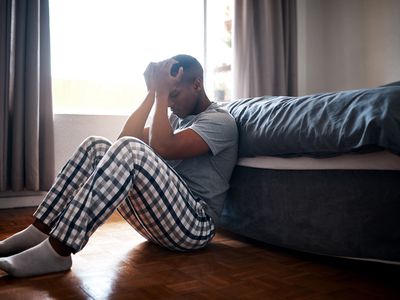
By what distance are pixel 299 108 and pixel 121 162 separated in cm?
63

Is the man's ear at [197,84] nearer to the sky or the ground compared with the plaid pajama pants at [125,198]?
nearer to the sky

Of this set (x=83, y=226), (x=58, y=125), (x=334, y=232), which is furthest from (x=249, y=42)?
(x=83, y=226)

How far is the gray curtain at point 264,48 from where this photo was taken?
350cm

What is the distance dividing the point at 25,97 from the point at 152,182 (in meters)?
1.65

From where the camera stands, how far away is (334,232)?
1.39 meters

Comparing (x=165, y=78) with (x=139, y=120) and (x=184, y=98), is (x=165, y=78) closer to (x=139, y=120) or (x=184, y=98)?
(x=184, y=98)

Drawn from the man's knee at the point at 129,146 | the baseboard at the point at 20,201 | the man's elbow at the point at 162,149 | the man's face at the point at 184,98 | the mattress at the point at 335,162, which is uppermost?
the man's face at the point at 184,98

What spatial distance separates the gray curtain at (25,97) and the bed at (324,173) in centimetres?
147

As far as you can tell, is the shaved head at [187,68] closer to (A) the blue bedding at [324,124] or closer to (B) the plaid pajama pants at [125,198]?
(A) the blue bedding at [324,124]

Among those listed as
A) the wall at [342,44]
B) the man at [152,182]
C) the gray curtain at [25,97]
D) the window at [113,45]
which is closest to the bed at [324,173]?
the man at [152,182]

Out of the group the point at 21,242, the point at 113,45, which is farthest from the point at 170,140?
the point at 113,45

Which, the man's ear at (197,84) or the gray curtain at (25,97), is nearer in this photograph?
the man's ear at (197,84)

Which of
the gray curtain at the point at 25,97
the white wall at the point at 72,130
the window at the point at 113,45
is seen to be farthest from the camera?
the window at the point at 113,45

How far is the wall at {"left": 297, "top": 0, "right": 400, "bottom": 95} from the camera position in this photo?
12.3ft
